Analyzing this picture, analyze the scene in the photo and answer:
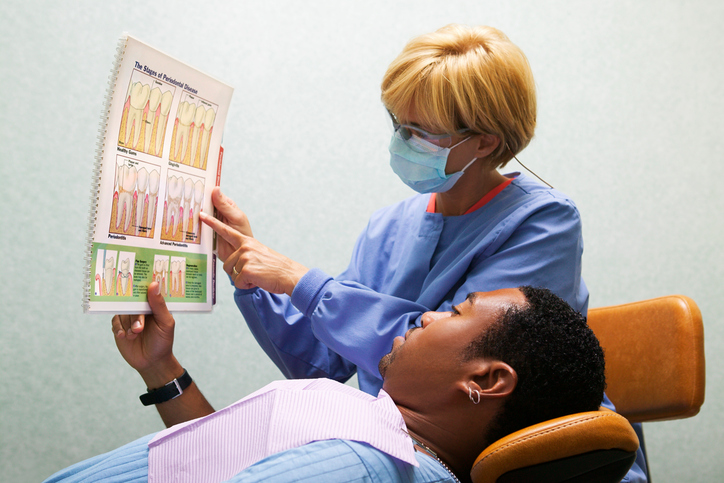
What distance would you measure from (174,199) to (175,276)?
16cm

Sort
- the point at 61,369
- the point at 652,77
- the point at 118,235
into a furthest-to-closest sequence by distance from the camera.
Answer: the point at 652,77, the point at 61,369, the point at 118,235

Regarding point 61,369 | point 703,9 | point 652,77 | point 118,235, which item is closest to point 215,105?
point 118,235

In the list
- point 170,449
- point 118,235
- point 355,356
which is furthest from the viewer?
point 355,356

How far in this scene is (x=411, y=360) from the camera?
3.00 feet

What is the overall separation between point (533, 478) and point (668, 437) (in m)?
1.97

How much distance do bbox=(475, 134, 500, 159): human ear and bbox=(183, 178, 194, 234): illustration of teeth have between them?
25.1 inches

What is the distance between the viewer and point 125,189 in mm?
1011

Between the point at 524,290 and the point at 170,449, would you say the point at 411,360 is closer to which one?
the point at 524,290

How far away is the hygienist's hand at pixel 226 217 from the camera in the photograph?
1213 mm

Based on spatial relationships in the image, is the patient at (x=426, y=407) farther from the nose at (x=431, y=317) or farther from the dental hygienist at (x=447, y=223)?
the dental hygienist at (x=447, y=223)

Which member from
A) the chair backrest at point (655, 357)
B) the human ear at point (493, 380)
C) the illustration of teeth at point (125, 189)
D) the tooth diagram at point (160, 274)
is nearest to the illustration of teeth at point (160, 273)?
the tooth diagram at point (160, 274)

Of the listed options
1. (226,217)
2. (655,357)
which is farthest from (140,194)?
(655,357)

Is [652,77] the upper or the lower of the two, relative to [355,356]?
upper

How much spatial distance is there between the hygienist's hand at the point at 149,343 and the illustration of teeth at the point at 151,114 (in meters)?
0.35
